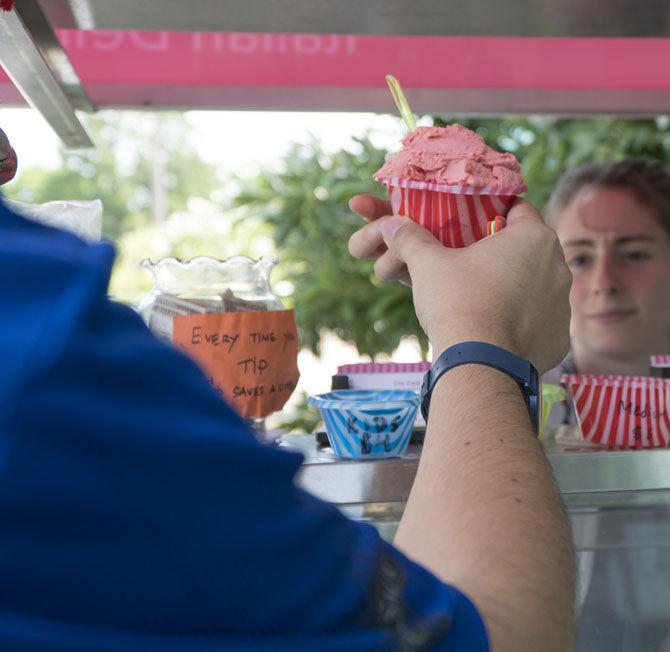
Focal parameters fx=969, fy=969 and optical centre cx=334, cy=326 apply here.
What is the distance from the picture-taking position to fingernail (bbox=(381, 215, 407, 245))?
4.16ft

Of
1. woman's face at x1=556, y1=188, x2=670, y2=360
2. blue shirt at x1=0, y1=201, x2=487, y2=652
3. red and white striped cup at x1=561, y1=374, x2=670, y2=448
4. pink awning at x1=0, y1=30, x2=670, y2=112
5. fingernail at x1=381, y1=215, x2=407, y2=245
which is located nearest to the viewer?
blue shirt at x1=0, y1=201, x2=487, y2=652

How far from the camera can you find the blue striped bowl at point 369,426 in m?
1.28

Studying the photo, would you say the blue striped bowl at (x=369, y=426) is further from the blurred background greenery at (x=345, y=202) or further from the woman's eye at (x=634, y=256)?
the blurred background greenery at (x=345, y=202)

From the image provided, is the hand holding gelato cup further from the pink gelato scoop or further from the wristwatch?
the wristwatch

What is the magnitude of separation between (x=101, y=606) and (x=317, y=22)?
1430mm

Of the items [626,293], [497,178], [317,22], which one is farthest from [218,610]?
[626,293]

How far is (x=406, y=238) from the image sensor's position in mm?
1187

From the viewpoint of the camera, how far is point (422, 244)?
115 cm

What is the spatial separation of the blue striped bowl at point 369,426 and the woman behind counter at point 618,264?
177 centimetres

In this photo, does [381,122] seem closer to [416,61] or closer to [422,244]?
[416,61]

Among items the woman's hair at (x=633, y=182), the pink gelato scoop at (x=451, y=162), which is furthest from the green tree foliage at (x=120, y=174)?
the pink gelato scoop at (x=451, y=162)

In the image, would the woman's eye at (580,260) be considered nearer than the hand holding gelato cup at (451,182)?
No

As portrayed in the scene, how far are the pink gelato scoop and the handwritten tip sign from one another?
289 mm

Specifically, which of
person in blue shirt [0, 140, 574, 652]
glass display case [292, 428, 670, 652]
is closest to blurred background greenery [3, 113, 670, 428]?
glass display case [292, 428, 670, 652]
